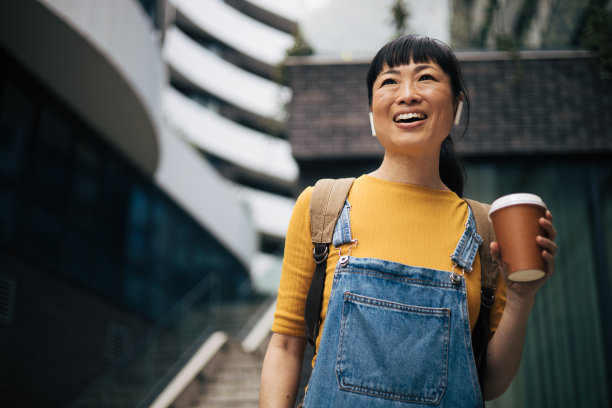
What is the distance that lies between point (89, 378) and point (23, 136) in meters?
4.75

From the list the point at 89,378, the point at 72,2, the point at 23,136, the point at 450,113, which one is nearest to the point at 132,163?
the point at 23,136

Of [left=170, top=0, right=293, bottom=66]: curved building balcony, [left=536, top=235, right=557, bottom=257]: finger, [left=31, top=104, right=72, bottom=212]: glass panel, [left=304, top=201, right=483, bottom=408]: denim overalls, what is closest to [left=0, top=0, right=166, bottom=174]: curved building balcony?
[left=31, top=104, right=72, bottom=212]: glass panel

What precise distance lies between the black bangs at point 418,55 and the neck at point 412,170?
0.25 m

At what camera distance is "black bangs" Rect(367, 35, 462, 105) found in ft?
6.06

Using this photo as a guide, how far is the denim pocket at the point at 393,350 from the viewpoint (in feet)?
5.01

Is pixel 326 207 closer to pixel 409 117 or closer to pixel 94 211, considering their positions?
pixel 409 117

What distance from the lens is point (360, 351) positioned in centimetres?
157

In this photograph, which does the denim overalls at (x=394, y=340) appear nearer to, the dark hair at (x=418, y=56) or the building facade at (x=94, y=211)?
the dark hair at (x=418, y=56)

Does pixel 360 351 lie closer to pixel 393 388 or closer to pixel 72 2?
pixel 393 388

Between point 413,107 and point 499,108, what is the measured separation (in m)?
5.65

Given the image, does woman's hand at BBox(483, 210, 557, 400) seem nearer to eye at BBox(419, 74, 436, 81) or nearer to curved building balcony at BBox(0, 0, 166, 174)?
eye at BBox(419, 74, 436, 81)

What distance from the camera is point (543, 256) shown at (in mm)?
1448

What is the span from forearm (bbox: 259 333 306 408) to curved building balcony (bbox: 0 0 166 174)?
7.58 m

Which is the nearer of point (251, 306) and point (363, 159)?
point (363, 159)
